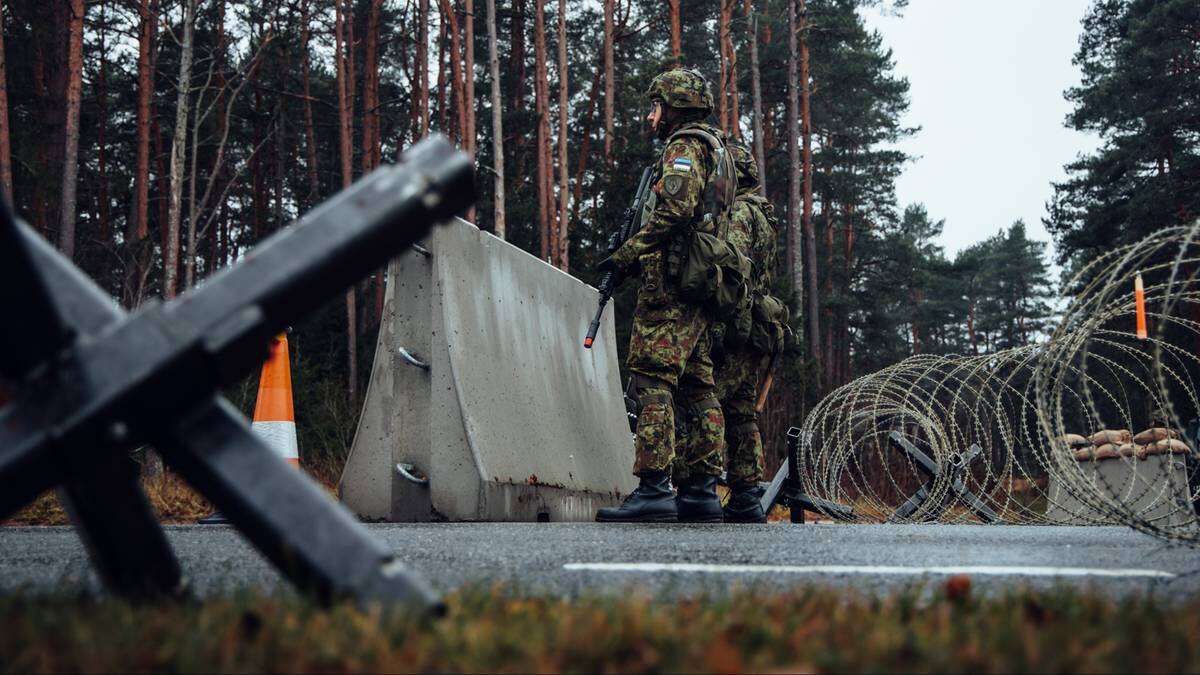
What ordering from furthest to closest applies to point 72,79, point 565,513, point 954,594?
point 72,79, point 565,513, point 954,594

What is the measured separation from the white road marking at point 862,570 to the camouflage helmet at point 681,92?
13.4 feet

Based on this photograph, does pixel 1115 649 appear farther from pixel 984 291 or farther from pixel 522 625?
pixel 984 291

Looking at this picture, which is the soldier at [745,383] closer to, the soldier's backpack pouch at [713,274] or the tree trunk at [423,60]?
the soldier's backpack pouch at [713,274]

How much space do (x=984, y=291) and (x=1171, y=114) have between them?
50455mm

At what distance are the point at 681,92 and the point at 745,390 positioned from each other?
81.4 inches

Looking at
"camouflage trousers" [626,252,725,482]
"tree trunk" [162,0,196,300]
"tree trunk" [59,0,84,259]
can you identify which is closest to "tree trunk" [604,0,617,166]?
"tree trunk" [59,0,84,259]

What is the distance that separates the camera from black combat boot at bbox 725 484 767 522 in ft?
26.5

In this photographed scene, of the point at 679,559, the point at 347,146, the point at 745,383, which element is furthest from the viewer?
the point at 347,146

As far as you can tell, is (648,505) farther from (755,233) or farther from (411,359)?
(755,233)

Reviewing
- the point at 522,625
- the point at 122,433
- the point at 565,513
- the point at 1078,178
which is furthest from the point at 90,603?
the point at 1078,178

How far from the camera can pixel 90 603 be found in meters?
2.16

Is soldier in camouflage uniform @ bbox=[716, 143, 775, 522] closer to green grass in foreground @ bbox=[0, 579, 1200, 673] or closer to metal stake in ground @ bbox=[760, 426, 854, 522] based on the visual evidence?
metal stake in ground @ bbox=[760, 426, 854, 522]

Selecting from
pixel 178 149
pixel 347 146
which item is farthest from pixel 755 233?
pixel 347 146

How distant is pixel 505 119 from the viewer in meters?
32.4
